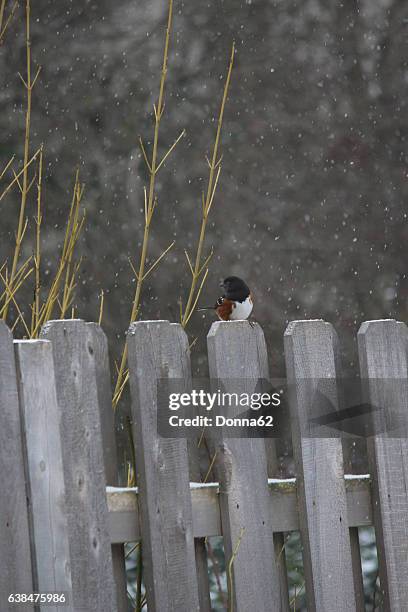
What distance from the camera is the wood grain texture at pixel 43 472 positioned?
1887mm

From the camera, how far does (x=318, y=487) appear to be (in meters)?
2.20

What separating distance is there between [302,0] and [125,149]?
158 cm

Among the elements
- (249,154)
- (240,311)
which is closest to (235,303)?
(240,311)

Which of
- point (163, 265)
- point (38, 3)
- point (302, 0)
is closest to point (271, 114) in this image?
point (302, 0)

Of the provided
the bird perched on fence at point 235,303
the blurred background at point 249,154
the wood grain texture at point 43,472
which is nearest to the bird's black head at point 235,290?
the bird perched on fence at point 235,303

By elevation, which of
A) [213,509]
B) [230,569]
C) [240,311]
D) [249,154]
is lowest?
[230,569]

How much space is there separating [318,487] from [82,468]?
1.90 ft

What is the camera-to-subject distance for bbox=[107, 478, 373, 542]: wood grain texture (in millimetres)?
2055

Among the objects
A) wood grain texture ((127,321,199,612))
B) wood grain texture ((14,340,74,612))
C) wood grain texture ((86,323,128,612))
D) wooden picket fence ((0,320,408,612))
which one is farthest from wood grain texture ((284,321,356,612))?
wood grain texture ((14,340,74,612))

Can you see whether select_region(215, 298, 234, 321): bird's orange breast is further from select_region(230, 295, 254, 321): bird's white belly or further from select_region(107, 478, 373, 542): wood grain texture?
select_region(107, 478, 373, 542): wood grain texture

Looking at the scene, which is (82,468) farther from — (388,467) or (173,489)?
(388,467)

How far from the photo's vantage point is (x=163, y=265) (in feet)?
21.0

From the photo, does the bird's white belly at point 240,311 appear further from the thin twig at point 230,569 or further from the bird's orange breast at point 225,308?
the thin twig at point 230,569

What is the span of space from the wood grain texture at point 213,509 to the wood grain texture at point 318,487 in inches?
1.4
